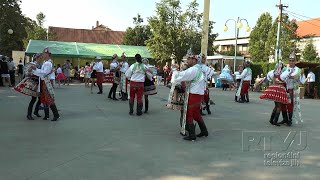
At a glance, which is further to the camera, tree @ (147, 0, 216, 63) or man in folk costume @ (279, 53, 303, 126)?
tree @ (147, 0, 216, 63)

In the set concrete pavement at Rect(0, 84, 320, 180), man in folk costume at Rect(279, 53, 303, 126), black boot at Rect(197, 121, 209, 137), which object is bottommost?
concrete pavement at Rect(0, 84, 320, 180)

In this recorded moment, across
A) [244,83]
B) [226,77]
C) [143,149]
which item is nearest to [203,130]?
[143,149]

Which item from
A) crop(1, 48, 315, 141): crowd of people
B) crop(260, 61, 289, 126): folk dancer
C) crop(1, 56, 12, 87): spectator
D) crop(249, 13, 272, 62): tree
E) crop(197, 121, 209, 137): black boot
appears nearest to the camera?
crop(1, 48, 315, 141): crowd of people

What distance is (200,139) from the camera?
8.08 meters

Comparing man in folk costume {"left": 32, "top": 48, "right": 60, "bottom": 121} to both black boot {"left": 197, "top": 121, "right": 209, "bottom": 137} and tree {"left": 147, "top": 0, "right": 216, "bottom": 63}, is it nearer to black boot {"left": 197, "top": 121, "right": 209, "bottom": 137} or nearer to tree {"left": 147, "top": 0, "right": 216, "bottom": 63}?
black boot {"left": 197, "top": 121, "right": 209, "bottom": 137}

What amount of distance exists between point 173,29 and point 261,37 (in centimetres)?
2622

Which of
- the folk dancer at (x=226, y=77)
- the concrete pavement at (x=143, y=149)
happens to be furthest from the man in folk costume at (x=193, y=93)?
the folk dancer at (x=226, y=77)

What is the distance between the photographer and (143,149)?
23.0ft

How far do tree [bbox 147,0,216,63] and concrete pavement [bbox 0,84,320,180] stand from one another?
1010 inches

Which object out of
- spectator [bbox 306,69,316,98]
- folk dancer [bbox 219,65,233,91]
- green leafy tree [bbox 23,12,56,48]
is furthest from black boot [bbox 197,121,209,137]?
green leafy tree [bbox 23,12,56,48]

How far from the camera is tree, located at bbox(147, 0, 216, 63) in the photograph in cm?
3616

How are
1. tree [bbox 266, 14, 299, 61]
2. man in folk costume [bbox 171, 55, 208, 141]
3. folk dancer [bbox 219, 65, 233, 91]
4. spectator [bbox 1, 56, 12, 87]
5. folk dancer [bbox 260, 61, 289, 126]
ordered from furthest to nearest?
tree [bbox 266, 14, 299, 61] < folk dancer [bbox 219, 65, 233, 91] < spectator [bbox 1, 56, 12, 87] < folk dancer [bbox 260, 61, 289, 126] < man in folk costume [bbox 171, 55, 208, 141]

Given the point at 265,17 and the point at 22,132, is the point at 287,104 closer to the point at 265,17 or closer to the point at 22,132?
the point at 22,132

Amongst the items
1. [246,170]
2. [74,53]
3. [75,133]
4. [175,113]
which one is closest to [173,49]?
[74,53]
